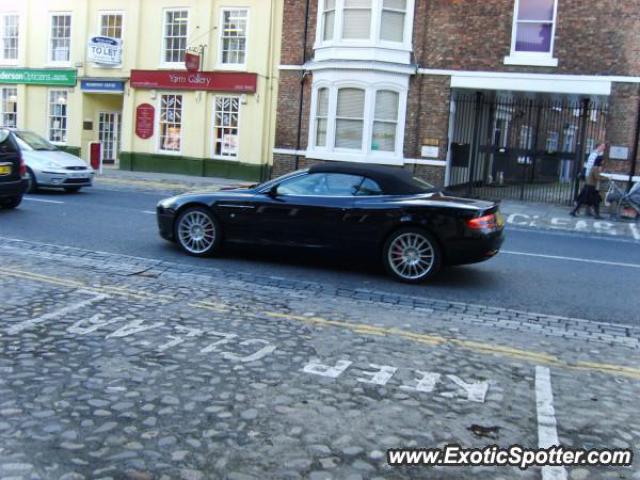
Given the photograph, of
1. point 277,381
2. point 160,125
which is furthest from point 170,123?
point 277,381

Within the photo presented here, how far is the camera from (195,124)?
24828 millimetres

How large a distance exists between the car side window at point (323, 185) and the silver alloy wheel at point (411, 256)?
905mm

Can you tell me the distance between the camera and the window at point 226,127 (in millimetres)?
24375

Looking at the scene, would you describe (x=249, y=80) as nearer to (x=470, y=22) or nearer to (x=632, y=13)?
(x=470, y=22)

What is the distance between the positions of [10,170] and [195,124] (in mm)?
12304

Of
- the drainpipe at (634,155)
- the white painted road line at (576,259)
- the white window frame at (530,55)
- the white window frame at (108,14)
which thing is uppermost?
the white window frame at (108,14)

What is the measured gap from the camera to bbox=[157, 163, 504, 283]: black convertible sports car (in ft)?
27.7

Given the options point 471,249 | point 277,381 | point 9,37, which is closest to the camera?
point 277,381

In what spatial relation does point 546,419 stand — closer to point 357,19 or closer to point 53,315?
point 53,315

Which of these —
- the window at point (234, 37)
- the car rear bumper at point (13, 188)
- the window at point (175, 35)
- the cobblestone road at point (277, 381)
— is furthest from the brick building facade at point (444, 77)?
the cobblestone road at point (277, 381)

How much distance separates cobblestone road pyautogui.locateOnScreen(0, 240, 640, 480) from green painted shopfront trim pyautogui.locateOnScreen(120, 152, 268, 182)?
16.6 meters

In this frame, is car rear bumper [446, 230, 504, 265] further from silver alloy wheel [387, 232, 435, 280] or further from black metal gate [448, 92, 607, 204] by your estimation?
black metal gate [448, 92, 607, 204]

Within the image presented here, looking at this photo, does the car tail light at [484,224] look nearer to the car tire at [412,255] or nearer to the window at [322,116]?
the car tire at [412,255]

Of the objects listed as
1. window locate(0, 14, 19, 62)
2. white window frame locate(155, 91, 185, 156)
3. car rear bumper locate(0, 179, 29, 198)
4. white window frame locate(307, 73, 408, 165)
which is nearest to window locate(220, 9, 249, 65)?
white window frame locate(155, 91, 185, 156)
